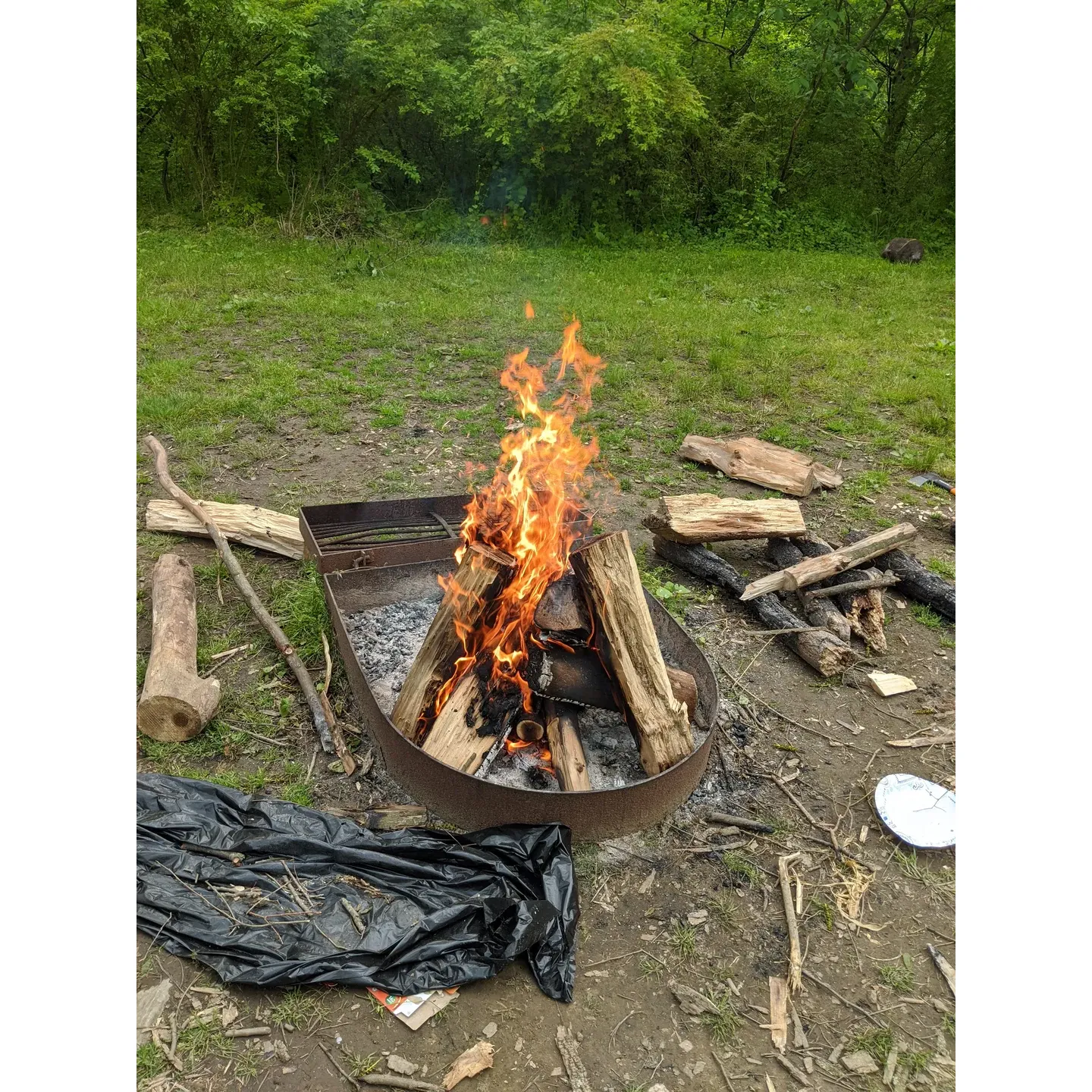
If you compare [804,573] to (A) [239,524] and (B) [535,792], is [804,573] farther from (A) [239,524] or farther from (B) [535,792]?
(A) [239,524]

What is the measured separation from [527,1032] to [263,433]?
5.92 meters

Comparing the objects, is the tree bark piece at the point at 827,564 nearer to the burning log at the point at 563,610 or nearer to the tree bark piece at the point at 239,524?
the burning log at the point at 563,610

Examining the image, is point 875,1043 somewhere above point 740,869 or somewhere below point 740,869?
below

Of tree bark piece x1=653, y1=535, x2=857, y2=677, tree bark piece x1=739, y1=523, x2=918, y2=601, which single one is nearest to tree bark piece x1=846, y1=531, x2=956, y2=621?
tree bark piece x1=739, y1=523, x2=918, y2=601

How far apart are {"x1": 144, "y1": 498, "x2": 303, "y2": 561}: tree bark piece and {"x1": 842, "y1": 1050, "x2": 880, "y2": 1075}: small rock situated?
4.23 m

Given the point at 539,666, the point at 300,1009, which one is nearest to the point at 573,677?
the point at 539,666

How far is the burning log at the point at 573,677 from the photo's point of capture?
157 inches

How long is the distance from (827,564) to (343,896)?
360 cm

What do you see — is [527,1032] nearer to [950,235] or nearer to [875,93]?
[950,235]

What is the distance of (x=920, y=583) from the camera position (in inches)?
223

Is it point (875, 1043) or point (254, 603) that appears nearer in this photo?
point (875, 1043)

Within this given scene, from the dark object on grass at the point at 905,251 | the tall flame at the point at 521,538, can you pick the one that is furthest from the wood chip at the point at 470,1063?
the dark object on grass at the point at 905,251

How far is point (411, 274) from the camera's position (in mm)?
13086

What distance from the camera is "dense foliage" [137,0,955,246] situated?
1467 cm
